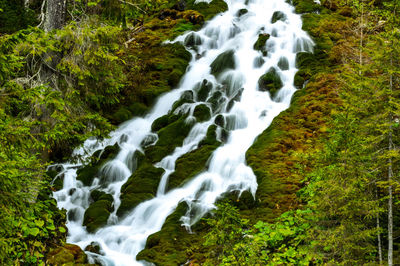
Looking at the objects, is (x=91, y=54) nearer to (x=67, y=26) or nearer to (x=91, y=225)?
(x=67, y=26)

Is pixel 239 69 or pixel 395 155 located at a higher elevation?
pixel 395 155

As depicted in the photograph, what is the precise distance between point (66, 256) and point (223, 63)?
12544 millimetres

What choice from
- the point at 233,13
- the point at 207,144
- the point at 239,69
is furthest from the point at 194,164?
the point at 233,13

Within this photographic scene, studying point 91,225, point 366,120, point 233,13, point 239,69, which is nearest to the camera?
point 366,120

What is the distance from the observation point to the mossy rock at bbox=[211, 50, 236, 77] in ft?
59.1

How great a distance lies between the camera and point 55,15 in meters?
9.81

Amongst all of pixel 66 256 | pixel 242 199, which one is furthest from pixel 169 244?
pixel 66 256

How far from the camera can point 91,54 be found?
958cm

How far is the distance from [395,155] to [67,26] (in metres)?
7.78

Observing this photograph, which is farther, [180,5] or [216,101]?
[180,5]

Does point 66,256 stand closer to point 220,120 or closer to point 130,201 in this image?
point 130,201

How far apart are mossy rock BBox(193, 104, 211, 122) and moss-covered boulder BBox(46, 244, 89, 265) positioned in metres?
7.42

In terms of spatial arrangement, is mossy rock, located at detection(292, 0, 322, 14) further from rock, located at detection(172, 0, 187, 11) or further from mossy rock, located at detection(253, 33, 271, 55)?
rock, located at detection(172, 0, 187, 11)

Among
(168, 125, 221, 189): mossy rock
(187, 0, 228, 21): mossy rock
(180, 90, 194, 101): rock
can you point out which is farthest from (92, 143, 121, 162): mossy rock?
(187, 0, 228, 21): mossy rock
